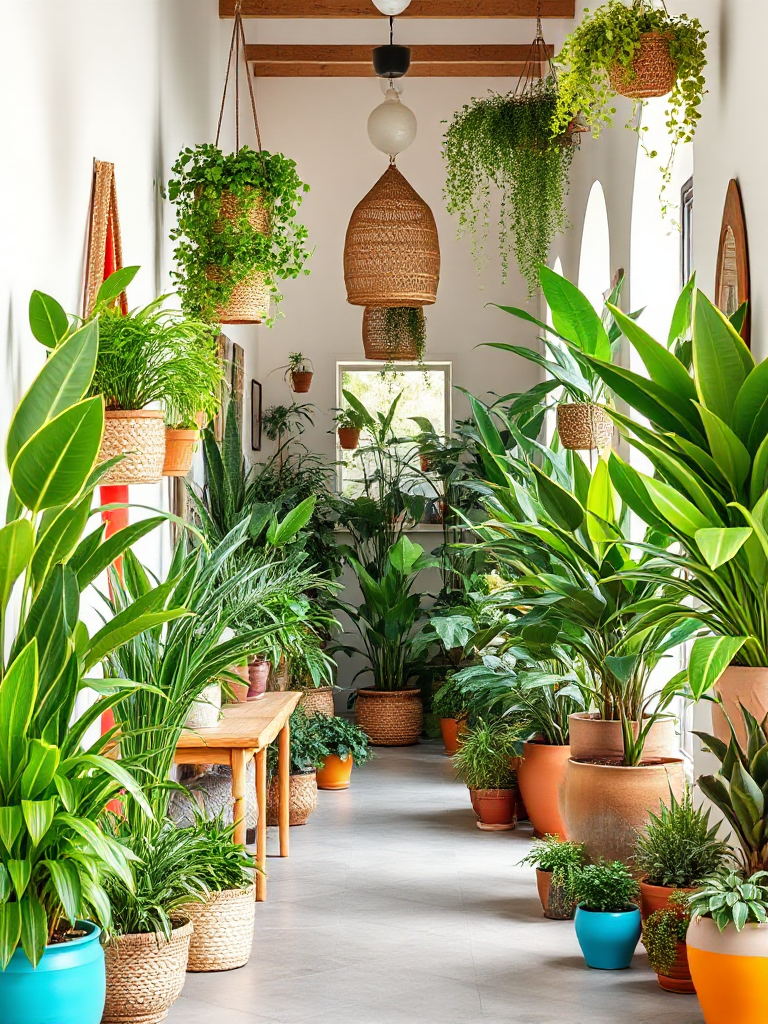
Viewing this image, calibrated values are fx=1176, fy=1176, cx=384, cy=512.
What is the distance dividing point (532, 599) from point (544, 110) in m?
3.24

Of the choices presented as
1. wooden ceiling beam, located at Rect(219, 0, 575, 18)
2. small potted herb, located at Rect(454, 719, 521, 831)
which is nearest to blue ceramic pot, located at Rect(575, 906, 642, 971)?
small potted herb, located at Rect(454, 719, 521, 831)

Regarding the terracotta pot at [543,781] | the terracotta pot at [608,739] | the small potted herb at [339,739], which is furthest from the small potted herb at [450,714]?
the terracotta pot at [608,739]

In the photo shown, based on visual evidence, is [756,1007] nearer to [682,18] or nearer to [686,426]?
[686,426]

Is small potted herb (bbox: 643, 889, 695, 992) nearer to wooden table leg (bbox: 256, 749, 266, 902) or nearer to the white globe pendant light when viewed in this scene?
wooden table leg (bbox: 256, 749, 266, 902)

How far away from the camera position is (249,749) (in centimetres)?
375

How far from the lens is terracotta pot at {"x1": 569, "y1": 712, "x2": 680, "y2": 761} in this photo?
12.1ft

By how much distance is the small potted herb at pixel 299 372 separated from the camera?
27.3 feet

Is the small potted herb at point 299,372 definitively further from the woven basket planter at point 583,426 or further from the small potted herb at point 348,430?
the woven basket planter at point 583,426

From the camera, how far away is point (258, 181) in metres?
4.07

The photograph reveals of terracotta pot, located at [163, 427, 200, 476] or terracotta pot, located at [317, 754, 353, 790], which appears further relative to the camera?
terracotta pot, located at [317, 754, 353, 790]

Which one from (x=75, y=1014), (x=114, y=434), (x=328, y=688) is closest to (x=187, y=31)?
(x=114, y=434)

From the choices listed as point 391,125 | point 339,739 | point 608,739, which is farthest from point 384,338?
point 608,739

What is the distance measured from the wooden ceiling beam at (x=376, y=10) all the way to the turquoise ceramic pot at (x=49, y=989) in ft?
18.0

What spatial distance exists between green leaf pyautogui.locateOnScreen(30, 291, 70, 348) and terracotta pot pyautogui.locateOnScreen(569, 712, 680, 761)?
2.04m
